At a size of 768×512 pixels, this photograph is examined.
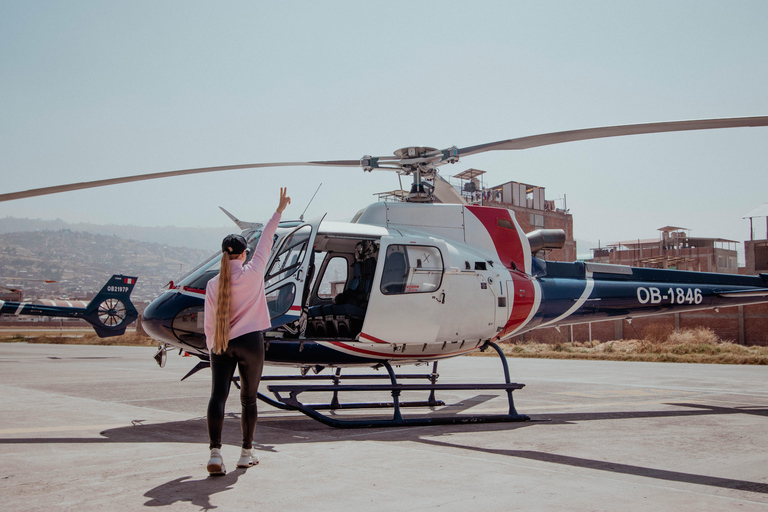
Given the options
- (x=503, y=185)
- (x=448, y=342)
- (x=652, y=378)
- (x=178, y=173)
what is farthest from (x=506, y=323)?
(x=503, y=185)

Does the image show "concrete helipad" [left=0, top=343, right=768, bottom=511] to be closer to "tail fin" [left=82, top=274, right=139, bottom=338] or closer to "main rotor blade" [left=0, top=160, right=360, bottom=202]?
"main rotor blade" [left=0, top=160, right=360, bottom=202]

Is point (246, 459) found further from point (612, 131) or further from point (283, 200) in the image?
point (612, 131)

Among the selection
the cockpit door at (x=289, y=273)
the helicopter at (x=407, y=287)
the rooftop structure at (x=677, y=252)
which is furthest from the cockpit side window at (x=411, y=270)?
the rooftop structure at (x=677, y=252)

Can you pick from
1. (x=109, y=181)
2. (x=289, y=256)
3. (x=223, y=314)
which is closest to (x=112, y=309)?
(x=109, y=181)

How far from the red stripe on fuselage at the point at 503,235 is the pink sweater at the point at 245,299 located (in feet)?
15.7

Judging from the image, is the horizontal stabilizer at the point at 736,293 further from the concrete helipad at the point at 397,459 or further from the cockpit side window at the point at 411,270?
the cockpit side window at the point at 411,270

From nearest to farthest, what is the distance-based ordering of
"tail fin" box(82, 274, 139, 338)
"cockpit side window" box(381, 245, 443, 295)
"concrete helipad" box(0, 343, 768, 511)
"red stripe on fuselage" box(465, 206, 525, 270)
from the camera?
"concrete helipad" box(0, 343, 768, 511) < "cockpit side window" box(381, 245, 443, 295) < "red stripe on fuselage" box(465, 206, 525, 270) < "tail fin" box(82, 274, 139, 338)

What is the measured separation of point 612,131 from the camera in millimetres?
6648

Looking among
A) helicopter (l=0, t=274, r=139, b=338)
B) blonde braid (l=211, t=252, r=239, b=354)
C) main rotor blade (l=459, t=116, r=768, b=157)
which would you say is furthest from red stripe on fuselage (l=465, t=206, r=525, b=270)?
helicopter (l=0, t=274, r=139, b=338)

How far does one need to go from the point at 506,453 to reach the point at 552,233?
5.33 meters

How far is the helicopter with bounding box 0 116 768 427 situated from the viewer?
21.9ft

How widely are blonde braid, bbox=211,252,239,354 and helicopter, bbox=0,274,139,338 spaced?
2741cm

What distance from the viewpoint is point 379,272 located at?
735 cm

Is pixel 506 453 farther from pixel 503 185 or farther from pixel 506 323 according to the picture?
pixel 503 185
